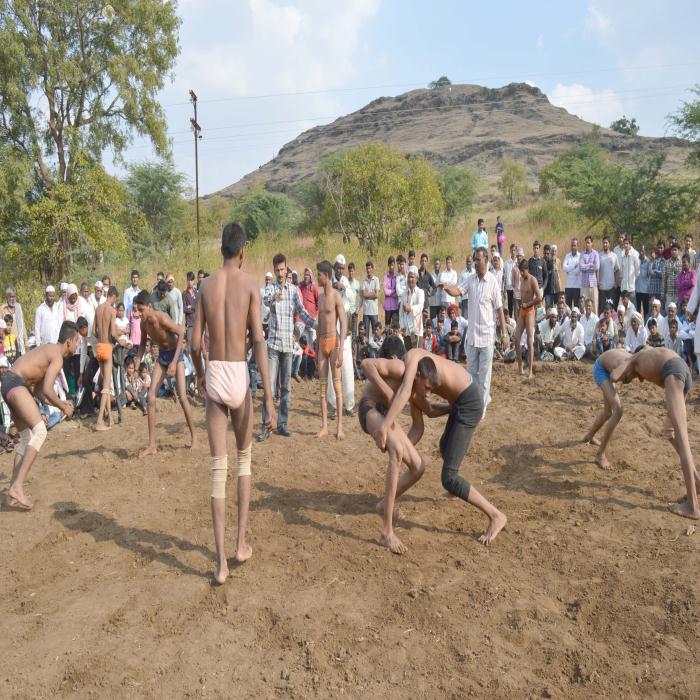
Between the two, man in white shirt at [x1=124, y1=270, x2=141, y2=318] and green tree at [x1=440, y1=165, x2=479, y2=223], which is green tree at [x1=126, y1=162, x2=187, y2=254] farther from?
man in white shirt at [x1=124, y1=270, x2=141, y2=318]

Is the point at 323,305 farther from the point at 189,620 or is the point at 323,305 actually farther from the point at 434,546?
the point at 189,620

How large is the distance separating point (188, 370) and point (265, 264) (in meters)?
13.9

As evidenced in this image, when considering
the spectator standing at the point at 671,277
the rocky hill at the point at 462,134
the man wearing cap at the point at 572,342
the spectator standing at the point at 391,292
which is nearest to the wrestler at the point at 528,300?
the man wearing cap at the point at 572,342

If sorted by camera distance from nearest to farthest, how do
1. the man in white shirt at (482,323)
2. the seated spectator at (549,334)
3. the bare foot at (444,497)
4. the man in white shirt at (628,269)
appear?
the bare foot at (444,497) → the man in white shirt at (482,323) → the seated spectator at (549,334) → the man in white shirt at (628,269)

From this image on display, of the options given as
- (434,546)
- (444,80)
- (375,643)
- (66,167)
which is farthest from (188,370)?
(444,80)

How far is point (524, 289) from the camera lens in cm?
1088

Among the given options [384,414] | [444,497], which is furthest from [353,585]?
[444,497]

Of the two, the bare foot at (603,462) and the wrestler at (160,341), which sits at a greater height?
the wrestler at (160,341)

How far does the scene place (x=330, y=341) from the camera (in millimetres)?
8547

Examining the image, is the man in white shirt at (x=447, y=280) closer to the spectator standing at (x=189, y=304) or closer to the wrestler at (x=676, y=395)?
the spectator standing at (x=189, y=304)

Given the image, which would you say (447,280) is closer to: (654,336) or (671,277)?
(654,336)

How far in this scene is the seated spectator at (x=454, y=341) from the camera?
12.8 metres

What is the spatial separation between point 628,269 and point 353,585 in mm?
11078

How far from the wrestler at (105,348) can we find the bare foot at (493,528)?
5.97m
